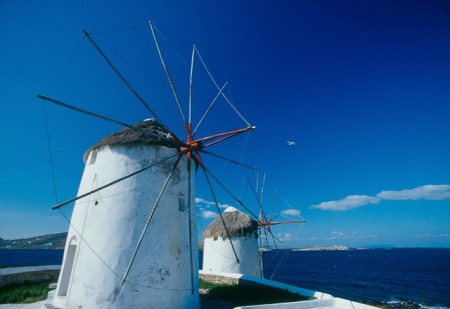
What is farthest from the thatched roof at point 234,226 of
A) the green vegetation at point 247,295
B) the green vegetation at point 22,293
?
the green vegetation at point 22,293

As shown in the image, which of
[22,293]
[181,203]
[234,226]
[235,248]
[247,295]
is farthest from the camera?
[234,226]

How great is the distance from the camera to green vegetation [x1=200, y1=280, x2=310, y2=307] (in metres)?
11.7

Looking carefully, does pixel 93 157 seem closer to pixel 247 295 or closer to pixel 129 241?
pixel 129 241

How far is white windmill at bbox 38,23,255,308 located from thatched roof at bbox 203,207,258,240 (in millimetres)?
12470

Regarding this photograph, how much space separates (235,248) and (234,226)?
6.61 ft

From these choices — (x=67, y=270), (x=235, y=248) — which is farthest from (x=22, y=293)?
(x=235, y=248)

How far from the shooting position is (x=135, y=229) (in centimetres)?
930

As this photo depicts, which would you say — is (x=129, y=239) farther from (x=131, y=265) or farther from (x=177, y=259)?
(x=177, y=259)

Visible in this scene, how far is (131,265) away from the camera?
8.88 metres

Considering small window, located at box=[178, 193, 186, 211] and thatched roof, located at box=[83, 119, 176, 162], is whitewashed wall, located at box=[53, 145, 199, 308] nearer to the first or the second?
small window, located at box=[178, 193, 186, 211]

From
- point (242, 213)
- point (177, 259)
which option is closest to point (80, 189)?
point (177, 259)

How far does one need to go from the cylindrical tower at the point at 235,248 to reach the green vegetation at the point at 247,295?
6.63 m

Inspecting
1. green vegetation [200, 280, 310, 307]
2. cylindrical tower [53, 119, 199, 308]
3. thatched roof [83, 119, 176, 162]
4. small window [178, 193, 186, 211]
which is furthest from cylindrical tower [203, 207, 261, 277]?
thatched roof [83, 119, 176, 162]

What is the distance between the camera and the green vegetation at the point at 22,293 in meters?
11.5
